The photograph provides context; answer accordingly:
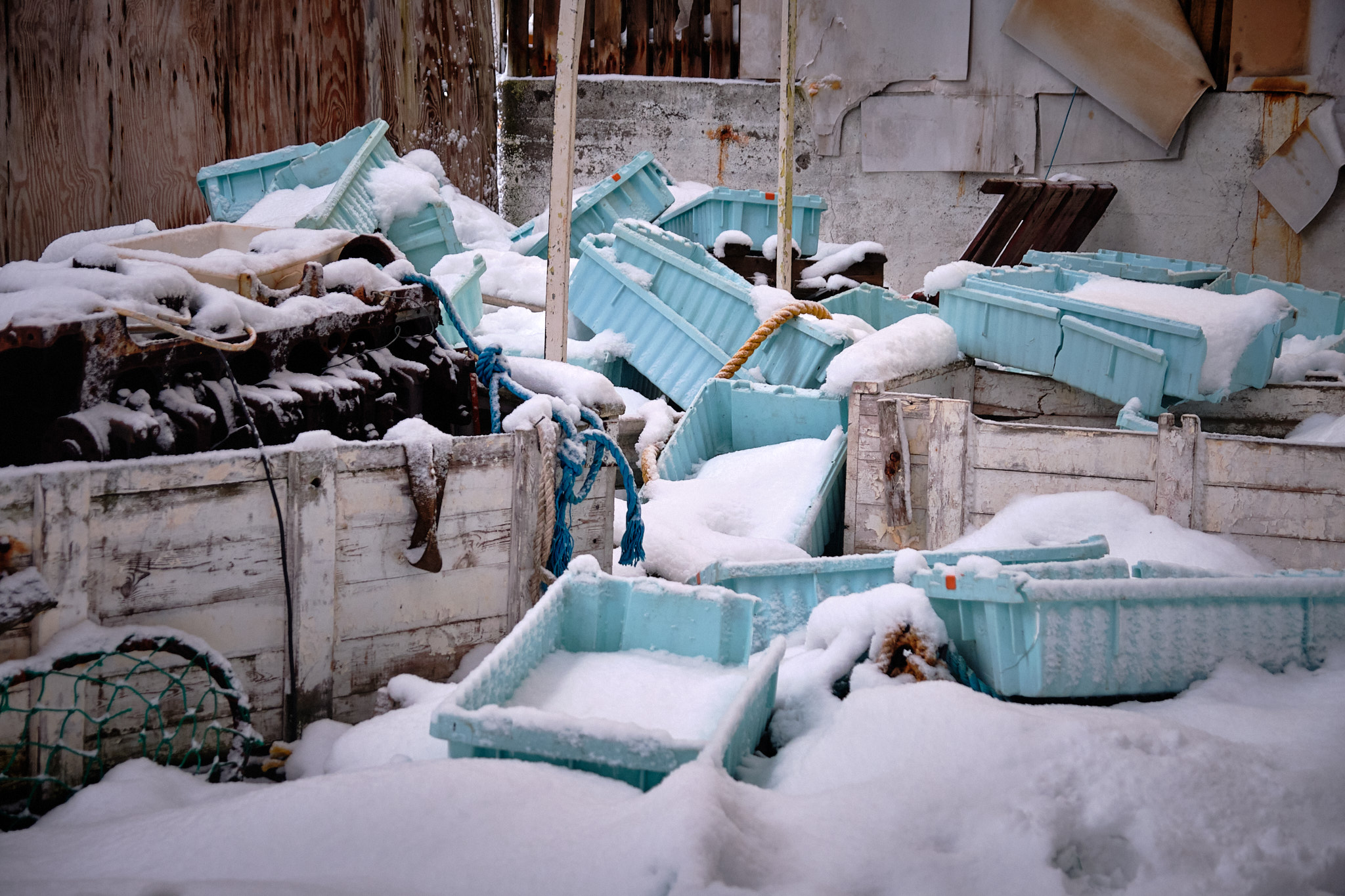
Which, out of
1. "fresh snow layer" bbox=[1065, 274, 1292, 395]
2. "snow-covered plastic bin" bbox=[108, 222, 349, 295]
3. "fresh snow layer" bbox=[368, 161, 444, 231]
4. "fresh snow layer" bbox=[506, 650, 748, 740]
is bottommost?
"fresh snow layer" bbox=[506, 650, 748, 740]

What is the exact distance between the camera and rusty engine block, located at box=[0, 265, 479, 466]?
2.53m

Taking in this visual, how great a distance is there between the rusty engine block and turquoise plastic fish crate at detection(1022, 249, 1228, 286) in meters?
5.38

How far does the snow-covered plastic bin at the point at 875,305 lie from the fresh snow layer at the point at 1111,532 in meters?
3.10

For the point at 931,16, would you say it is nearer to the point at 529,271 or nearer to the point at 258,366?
the point at 529,271

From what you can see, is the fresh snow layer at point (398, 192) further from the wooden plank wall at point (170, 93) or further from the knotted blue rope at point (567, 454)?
the knotted blue rope at point (567, 454)

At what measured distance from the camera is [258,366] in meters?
3.09

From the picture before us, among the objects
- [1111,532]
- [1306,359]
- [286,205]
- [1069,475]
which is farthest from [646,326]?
[1306,359]

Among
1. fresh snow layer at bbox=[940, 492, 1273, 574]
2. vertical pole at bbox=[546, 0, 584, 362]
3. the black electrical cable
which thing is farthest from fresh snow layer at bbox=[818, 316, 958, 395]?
the black electrical cable

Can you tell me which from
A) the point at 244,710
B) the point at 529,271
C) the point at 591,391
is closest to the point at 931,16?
the point at 529,271

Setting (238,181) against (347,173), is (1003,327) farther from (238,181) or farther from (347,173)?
(238,181)

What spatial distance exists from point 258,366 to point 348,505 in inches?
21.7

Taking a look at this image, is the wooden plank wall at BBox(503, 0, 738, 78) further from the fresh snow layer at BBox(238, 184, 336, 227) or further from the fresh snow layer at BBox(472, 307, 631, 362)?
the fresh snow layer at BBox(238, 184, 336, 227)

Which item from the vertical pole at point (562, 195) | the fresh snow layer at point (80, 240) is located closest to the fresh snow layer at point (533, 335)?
the vertical pole at point (562, 195)

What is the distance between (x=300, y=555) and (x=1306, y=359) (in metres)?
5.59
